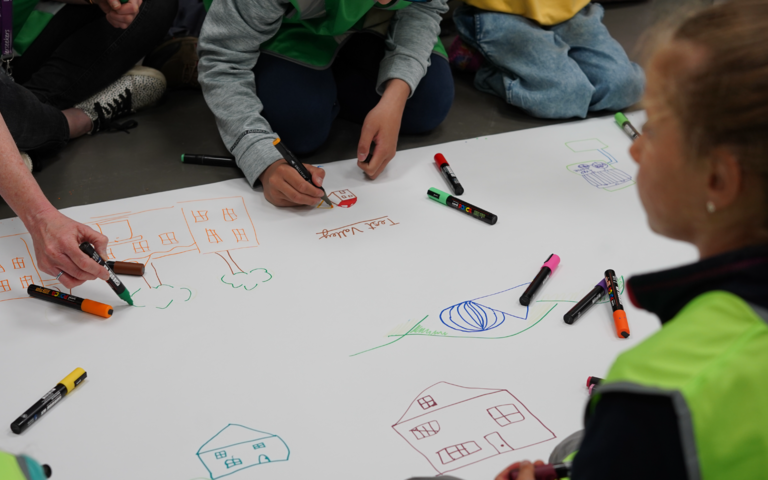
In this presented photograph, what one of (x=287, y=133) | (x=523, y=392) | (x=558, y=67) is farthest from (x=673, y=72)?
→ (x=558, y=67)

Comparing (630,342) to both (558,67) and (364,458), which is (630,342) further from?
(558,67)

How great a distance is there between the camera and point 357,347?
80 centimetres

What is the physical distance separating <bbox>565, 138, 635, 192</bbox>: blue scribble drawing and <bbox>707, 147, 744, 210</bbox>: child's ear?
748mm

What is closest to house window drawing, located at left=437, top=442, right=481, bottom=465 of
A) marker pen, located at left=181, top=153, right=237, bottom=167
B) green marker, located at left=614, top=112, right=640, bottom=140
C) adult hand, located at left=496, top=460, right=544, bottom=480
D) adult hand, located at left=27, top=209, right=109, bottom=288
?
adult hand, located at left=496, top=460, right=544, bottom=480

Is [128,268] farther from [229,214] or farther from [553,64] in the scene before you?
[553,64]

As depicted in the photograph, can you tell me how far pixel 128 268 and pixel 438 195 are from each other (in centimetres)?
52

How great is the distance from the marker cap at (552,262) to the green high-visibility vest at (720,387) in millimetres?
543

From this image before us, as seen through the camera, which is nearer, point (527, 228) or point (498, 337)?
point (498, 337)

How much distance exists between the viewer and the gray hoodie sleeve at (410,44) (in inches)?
46.6

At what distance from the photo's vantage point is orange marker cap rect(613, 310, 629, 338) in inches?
32.3

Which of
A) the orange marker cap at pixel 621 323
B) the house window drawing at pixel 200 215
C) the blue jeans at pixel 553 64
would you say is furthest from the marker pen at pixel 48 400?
the blue jeans at pixel 553 64

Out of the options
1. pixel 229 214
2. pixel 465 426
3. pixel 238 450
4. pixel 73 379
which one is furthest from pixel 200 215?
pixel 465 426

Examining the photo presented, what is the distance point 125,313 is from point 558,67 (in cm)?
106

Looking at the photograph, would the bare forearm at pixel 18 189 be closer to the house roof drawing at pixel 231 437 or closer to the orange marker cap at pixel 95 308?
the orange marker cap at pixel 95 308
